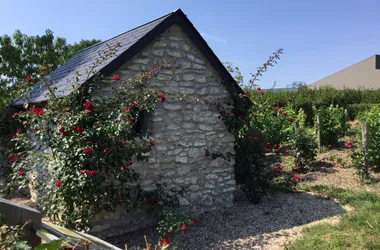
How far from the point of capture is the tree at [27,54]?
1470cm

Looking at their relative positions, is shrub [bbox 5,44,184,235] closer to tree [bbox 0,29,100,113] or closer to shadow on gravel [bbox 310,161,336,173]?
shadow on gravel [bbox 310,161,336,173]

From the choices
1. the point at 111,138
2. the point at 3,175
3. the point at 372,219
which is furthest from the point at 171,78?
the point at 3,175

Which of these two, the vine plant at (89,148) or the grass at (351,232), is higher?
the vine plant at (89,148)

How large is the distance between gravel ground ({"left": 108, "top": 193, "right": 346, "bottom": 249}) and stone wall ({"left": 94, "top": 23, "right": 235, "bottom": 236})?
453 mm

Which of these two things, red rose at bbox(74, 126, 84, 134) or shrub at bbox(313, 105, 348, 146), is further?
shrub at bbox(313, 105, 348, 146)

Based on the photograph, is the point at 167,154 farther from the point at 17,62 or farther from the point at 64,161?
the point at 17,62

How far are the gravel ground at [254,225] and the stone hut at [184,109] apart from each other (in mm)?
408

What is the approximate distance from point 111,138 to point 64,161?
0.69 meters

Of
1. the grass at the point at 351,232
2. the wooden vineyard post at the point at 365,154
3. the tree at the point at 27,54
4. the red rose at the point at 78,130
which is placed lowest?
the grass at the point at 351,232

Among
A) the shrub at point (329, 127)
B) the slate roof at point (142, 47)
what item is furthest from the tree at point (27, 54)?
the shrub at point (329, 127)

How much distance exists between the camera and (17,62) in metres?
14.9

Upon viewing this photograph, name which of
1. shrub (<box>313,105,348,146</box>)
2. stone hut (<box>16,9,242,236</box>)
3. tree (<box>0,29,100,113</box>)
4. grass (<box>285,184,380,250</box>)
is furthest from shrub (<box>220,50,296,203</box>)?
tree (<box>0,29,100,113</box>)

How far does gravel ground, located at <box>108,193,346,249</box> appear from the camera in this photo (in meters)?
4.72

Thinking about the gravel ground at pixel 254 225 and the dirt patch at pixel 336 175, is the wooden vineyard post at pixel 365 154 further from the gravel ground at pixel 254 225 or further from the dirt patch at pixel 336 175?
the gravel ground at pixel 254 225
